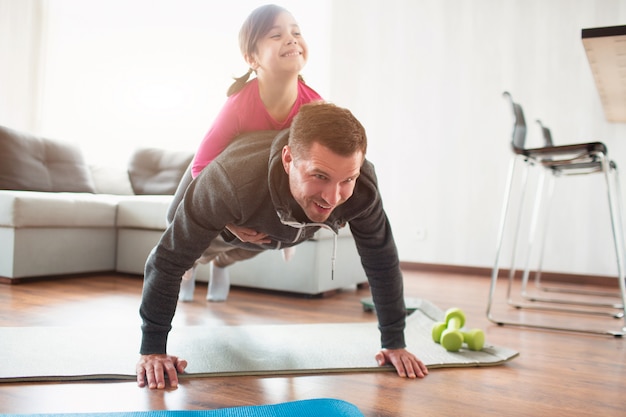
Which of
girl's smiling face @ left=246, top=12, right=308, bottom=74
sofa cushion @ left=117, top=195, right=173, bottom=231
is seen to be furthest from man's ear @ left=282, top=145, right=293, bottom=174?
sofa cushion @ left=117, top=195, right=173, bottom=231

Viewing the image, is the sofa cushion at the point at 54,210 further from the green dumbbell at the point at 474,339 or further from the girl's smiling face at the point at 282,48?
the green dumbbell at the point at 474,339

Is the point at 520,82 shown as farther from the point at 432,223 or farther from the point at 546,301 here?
the point at 546,301

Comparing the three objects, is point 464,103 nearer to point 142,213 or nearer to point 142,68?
point 142,213

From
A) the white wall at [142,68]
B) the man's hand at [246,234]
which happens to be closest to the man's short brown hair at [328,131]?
the man's hand at [246,234]

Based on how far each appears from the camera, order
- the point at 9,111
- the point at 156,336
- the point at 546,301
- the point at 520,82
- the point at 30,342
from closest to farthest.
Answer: the point at 156,336 → the point at 30,342 → the point at 546,301 → the point at 520,82 → the point at 9,111

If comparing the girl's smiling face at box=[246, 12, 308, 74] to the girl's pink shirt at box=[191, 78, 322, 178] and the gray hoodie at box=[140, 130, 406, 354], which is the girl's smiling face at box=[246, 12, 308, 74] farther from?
the gray hoodie at box=[140, 130, 406, 354]

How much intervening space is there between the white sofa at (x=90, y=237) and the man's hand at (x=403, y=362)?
1.03 m

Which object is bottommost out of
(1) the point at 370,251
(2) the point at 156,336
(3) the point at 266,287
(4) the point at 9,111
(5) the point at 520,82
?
(3) the point at 266,287

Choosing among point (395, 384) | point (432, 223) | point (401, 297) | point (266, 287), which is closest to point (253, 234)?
point (401, 297)

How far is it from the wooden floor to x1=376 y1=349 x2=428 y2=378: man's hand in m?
0.03

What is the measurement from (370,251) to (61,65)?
4462 millimetres

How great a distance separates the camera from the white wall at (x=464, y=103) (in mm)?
3730

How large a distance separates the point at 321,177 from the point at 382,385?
1.77 ft

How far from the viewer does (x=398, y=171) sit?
4.34 m
